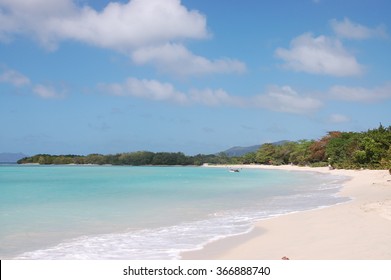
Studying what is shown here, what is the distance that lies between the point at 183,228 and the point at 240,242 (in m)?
2.32

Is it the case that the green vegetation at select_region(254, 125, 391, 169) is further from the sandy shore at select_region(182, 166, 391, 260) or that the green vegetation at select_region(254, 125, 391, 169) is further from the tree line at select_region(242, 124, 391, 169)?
the sandy shore at select_region(182, 166, 391, 260)

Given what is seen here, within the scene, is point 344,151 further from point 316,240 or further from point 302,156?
Answer: point 316,240

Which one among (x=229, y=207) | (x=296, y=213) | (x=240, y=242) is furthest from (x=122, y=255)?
(x=229, y=207)

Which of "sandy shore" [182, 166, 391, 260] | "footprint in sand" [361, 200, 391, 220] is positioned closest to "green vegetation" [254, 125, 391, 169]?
"footprint in sand" [361, 200, 391, 220]

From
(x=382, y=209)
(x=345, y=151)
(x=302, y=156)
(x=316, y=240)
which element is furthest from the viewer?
(x=302, y=156)

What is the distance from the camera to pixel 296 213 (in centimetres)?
1163

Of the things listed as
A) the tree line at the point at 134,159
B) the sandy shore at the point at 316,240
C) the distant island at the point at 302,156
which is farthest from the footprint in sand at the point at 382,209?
the tree line at the point at 134,159

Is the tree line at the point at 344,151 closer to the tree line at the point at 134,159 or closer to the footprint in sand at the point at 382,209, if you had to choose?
the footprint in sand at the point at 382,209

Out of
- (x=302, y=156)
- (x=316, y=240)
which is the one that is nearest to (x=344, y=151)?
(x=302, y=156)

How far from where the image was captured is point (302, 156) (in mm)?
71188

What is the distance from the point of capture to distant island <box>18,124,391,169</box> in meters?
38.2

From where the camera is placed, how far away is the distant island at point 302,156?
38.2m
